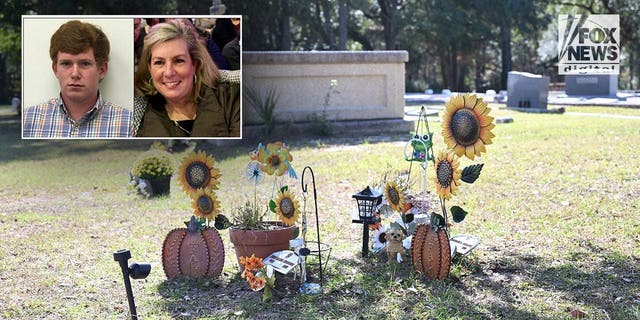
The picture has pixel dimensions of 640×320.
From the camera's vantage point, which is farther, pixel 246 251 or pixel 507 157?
pixel 507 157

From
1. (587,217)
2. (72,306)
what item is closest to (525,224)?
(587,217)

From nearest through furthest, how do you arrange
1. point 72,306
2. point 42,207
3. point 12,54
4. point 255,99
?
1. point 72,306
2. point 42,207
3. point 255,99
4. point 12,54

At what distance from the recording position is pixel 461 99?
5.25 meters

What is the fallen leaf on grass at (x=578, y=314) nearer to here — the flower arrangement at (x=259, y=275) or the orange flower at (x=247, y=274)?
the flower arrangement at (x=259, y=275)

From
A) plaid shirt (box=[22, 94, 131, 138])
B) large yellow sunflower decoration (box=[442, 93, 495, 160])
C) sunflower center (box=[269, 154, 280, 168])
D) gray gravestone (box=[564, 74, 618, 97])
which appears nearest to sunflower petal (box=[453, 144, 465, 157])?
large yellow sunflower decoration (box=[442, 93, 495, 160])

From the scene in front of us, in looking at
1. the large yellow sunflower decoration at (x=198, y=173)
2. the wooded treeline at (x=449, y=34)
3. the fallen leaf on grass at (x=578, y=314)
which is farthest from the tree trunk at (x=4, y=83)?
the fallen leaf on grass at (x=578, y=314)

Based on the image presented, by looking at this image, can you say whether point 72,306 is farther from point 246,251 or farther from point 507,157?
point 507,157

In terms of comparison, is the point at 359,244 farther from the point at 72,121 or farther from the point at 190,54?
the point at 72,121

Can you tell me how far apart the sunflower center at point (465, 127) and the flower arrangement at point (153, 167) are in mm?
5029

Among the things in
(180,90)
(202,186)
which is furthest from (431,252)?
(180,90)

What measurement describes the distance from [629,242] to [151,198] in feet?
17.7

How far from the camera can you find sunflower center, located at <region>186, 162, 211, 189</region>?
224 inches

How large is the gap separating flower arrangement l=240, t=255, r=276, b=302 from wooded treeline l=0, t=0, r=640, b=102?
924 inches

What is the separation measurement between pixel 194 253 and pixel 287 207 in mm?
716
